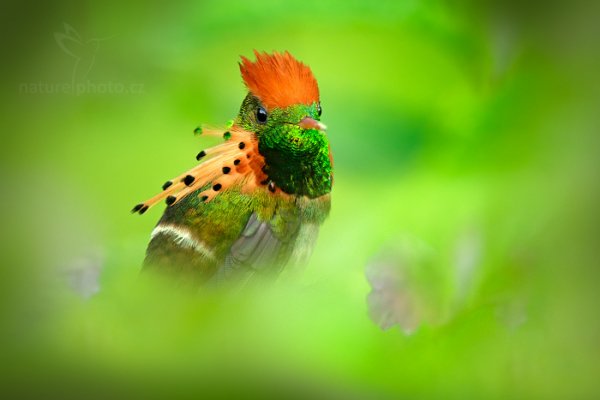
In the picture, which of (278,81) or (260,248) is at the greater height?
(278,81)

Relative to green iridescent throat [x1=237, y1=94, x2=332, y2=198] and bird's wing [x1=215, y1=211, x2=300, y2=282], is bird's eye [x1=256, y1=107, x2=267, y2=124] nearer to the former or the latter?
green iridescent throat [x1=237, y1=94, x2=332, y2=198]

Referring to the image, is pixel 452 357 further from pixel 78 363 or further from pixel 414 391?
pixel 78 363

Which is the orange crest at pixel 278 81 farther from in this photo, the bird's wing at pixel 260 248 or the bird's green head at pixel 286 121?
the bird's wing at pixel 260 248

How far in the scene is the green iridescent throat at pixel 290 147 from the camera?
2.48 ft

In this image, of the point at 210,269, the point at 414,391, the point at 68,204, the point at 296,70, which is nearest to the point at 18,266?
the point at 68,204

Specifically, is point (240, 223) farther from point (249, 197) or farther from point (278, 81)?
point (278, 81)

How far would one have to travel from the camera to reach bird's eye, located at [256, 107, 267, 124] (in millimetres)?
763

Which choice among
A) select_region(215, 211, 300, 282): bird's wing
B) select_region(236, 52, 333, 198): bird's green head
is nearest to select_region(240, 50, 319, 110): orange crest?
select_region(236, 52, 333, 198): bird's green head

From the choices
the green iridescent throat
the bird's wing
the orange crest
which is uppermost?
the orange crest

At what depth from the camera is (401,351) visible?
2.81 ft

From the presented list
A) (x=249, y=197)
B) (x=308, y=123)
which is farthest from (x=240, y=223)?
(x=308, y=123)

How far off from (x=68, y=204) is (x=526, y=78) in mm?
624

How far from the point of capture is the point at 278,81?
759 millimetres

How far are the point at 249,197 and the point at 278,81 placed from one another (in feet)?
0.45
